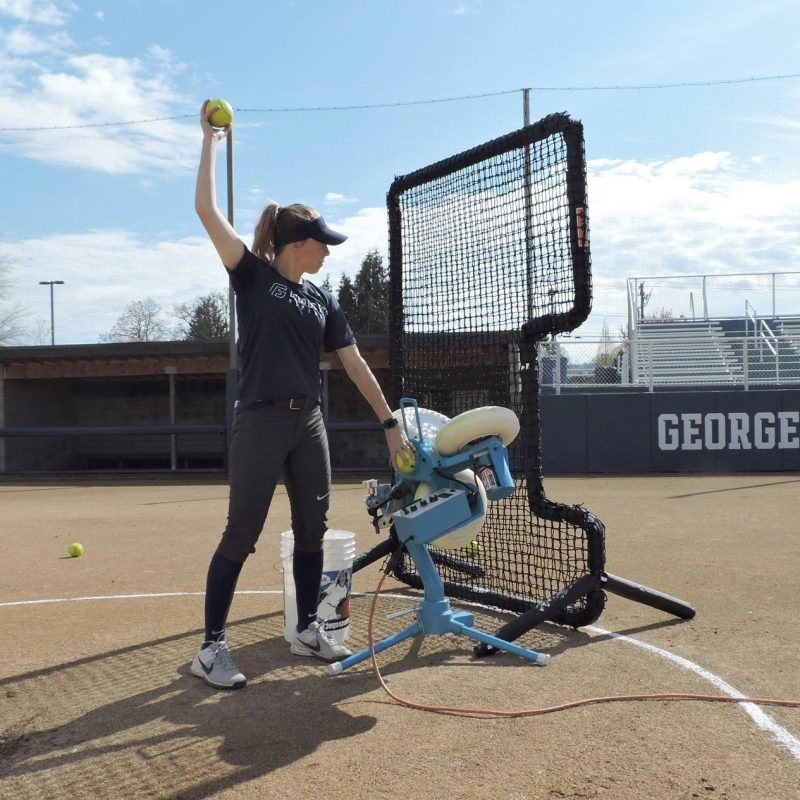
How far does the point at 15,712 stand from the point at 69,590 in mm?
2441

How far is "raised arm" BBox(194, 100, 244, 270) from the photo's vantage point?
3232 mm

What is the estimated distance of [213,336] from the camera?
5022cm

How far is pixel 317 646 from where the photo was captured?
3770 mm

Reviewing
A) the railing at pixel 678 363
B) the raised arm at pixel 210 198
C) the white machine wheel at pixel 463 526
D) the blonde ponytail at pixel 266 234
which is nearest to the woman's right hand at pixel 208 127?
the raised arm at pixel 210 198

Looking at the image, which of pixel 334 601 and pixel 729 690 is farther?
pixel 334 601

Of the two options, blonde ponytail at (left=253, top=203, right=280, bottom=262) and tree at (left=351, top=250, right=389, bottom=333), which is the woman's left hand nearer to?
blonde ponytail at (left=253, top=203, right=280, bottom=262)

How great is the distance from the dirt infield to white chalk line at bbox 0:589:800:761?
14 mm

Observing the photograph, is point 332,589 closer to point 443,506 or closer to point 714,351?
point 443,506

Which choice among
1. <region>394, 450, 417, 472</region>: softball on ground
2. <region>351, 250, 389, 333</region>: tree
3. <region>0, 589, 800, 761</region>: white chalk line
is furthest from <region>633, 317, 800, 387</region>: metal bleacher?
<region>351, 250, 389, 333</region>: tree

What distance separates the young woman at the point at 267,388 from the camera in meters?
3.42

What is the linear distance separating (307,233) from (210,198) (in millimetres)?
470

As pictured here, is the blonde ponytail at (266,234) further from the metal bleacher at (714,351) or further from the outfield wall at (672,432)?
the metal bleacher at (714,351)

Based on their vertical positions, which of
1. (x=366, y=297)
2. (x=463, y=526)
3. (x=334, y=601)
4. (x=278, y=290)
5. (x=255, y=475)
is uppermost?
(x=366, y=297)

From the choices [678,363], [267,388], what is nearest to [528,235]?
[267,388]
